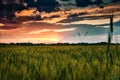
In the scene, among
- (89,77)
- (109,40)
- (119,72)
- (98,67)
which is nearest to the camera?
(89,77)

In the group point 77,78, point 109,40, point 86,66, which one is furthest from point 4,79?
point 109,40

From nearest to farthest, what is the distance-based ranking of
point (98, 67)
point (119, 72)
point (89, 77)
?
point (89, 77) < point (119, 72) < point (98, 67)

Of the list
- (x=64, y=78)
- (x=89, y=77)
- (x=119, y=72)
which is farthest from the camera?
(x=119, y=72)

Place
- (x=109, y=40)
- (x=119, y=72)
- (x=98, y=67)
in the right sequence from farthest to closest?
(x=109, y=40)
(x=98, y=67)
(x=119, y=72)

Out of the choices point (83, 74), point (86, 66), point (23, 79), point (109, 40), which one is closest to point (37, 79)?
point (23, 79)

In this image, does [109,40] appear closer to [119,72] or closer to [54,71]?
[119,72]

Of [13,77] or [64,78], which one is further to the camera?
[13,77]

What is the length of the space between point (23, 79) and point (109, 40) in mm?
1560

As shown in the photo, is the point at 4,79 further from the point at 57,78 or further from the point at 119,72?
the point at 119,72

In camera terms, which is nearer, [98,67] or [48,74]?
[48,74]

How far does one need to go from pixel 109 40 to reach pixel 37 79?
4.83ft

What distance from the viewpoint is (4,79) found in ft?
6.78

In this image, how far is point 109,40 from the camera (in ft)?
11.0

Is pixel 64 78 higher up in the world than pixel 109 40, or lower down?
lower down
